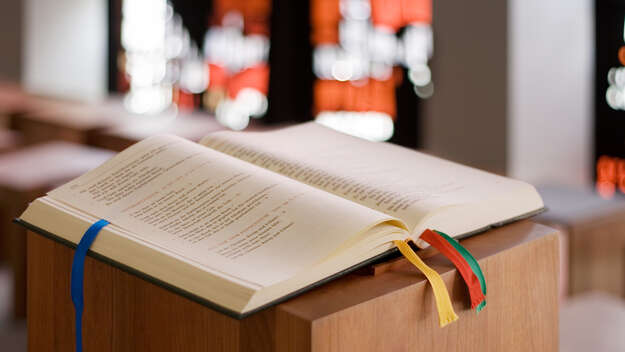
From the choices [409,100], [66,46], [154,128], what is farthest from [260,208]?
[66,46]

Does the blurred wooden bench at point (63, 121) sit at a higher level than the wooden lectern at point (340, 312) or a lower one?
lower

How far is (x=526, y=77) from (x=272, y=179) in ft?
8.01

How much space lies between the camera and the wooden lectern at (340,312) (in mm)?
585

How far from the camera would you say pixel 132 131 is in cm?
268

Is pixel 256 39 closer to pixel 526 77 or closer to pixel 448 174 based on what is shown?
pixel 526 77

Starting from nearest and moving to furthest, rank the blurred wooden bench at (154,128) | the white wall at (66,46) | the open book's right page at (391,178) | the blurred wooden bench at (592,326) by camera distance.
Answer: the open book's right page at (391,178)
the blurred wooden bench at (592,326)
the blurred wooden bench at (154,128)
the white wall at (66,46)

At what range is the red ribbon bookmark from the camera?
66 cm

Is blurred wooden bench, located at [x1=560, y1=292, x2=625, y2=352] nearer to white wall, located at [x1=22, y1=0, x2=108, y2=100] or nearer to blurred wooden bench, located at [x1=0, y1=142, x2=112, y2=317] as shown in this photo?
blurred wooden bench, located at [x1=0, y1=142, x2=112, y2=317]

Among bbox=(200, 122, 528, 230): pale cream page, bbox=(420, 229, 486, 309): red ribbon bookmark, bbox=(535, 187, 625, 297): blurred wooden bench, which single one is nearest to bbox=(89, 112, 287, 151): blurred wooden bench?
bbox=(535, 187, 625, 297): blurred wooden bench

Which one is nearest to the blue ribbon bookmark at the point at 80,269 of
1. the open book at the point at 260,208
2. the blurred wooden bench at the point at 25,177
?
the open book at the point at 260,208

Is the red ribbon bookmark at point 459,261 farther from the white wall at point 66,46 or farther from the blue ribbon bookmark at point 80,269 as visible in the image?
the white wall at point 66,46

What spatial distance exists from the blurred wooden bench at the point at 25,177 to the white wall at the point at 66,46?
2.46 m

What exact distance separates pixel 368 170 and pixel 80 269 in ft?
0.91

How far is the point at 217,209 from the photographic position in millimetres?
667
